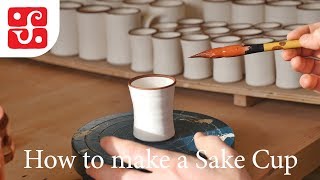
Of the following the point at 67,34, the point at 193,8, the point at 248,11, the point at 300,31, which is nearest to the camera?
the point at 300,31

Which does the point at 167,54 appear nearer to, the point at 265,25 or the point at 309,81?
the point at 265,25

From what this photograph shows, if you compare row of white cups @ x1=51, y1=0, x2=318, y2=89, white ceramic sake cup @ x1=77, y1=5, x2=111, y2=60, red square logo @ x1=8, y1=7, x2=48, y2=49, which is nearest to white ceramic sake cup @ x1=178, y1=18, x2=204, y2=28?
row of white cups @ x1=51, y1=0, x2=318, y2=89

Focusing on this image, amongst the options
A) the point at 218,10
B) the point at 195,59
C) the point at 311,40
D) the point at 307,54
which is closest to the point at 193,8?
the point at 218,10

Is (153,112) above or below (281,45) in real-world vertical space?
below

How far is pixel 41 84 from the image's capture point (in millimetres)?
1731

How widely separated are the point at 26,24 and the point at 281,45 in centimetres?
79

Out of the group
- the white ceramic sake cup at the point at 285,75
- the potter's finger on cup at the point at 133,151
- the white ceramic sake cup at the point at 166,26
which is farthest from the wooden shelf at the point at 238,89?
the potter's finger on cup at the point at 133,151

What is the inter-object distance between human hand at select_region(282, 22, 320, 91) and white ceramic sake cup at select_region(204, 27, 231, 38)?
15.5 inches

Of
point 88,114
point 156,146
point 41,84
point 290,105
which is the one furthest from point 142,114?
point 41,84

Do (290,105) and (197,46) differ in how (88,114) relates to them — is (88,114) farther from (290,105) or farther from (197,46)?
(290,105)

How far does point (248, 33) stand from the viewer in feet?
5.26

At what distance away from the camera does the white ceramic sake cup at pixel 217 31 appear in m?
1.61

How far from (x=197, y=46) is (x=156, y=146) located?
1.47ft

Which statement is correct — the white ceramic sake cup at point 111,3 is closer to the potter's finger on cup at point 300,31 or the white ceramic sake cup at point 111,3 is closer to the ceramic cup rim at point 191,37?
the ceramic cup rim at point 191,37
